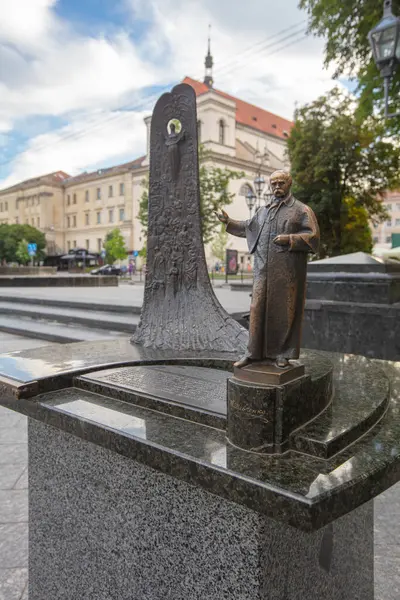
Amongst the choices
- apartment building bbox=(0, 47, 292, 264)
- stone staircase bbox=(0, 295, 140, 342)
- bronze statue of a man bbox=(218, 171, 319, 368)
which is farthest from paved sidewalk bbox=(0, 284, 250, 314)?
apartment building bbox=(0, 47, 292, 264)

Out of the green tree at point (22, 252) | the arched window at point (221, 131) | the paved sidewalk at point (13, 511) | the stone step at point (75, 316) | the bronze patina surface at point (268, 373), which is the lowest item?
the paved sidewalk at point (13, 511)

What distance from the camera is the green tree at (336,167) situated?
22656mm

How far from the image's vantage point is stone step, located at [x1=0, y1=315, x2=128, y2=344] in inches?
287

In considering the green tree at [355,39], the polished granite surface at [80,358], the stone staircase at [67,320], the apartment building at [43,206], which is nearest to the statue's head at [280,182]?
the polished granite surface at [80,358]

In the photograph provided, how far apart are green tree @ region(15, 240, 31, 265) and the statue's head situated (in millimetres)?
63133

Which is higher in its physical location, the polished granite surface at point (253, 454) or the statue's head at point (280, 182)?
the statue's head at point (280, 182)

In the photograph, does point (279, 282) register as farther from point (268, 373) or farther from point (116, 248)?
point (116, 248)

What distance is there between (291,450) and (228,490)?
0.25 metres

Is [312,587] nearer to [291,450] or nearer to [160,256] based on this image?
[291,450]

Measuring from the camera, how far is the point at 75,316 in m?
8.67

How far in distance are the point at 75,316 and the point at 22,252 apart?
56.1 m

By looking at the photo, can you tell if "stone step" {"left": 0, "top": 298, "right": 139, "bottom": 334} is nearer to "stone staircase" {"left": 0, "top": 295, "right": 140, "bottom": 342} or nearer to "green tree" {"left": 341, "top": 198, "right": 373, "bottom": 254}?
"stone staircase" {"left": 0, "top": 295, "right": 140, "bottom": 342}

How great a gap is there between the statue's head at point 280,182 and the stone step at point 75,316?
584cm

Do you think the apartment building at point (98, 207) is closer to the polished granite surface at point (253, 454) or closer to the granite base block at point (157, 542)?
the polished granite surface at point (253, 454)
